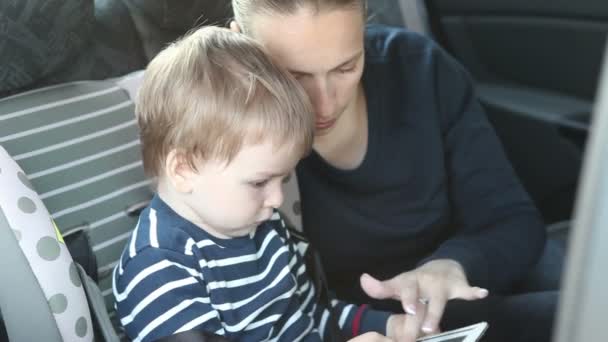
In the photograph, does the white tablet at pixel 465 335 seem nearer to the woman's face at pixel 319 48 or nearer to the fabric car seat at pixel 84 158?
the woman's face at pixel 319 48

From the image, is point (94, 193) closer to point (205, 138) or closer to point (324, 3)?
point (205, 138)

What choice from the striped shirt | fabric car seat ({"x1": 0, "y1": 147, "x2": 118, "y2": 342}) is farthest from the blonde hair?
fabric car seat ({"x1": 0, "y1": 147, "x2": 118, "y2": 342})

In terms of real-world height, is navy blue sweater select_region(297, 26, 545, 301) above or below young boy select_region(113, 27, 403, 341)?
Answer: below

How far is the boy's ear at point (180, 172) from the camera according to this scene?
1135mm

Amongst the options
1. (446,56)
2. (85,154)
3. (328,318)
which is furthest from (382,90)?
(85,154)

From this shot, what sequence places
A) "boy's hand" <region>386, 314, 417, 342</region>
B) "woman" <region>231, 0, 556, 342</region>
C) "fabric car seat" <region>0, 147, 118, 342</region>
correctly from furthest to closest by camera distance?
1. "woman" <region>231, 0, 556, 342</region>
2. "boy's hand" <region>386, 314, 417, 342</region>
3. "fabric car seat" <region>0, 147, 118, 342</region>

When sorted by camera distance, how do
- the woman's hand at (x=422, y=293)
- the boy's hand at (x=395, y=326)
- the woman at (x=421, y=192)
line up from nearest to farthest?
1. the woman's hand at (x=422, y=293)
2. the boy's hand at (x=395, y=326)
3. the woman at (x=421, y=192)

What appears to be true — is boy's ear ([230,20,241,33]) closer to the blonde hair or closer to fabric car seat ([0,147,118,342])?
the blonde hair

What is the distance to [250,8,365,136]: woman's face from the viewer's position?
3.92ft

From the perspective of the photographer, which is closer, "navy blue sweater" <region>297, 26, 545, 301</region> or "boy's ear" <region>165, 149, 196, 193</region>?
"boy's ear" <region>165, 149, 196, 193</region>

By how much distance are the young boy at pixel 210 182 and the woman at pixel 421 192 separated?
25cm

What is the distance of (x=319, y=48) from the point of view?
1.20m

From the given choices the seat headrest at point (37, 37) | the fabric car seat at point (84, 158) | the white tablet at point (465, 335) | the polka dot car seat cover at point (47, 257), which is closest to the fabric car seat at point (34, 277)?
the polka dot car seat cover at point (47, 257)

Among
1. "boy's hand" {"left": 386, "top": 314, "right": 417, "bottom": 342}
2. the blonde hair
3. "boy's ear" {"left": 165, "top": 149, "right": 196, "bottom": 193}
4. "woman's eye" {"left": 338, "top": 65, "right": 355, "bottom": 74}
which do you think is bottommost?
"boy's hand" {"left": 386, "top": 314, "right": 417, "bottom": 342}
